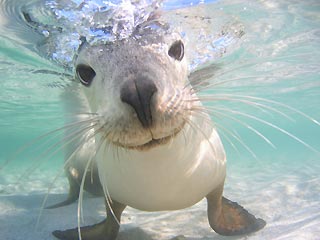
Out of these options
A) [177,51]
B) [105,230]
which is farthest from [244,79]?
[105,230]

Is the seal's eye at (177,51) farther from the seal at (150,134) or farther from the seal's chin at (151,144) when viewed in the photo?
the seal's chin at (151,144)

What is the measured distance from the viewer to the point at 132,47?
2.51m

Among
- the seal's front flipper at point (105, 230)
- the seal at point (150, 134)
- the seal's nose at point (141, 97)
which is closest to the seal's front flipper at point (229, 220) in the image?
the seal at point (150, 134)

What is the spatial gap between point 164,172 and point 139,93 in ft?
3.30

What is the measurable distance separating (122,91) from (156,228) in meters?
2.48

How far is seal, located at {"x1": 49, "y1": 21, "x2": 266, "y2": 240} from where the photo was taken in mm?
Result: 1906

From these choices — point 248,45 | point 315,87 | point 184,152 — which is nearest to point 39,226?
point 184,152

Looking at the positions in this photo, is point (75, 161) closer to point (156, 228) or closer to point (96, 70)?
point (156, 228)

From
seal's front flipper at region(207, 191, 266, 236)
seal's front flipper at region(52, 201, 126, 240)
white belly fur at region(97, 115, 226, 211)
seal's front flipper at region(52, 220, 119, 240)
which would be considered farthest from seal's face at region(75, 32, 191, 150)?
seal's front flipper at region(207, 191, 266, 236)

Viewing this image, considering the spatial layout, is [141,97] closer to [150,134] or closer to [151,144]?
[150,134]

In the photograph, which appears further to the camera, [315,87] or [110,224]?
[315,87]

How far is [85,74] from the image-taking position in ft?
9.29

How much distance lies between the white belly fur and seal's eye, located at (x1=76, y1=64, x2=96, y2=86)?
61 centimetres

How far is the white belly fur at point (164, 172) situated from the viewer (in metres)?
2.56
